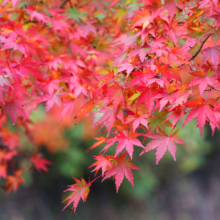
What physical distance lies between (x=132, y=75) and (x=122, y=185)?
11.6 ft

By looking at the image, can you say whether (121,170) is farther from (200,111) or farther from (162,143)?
(200,111)

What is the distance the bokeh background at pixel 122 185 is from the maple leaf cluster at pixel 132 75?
1.92m

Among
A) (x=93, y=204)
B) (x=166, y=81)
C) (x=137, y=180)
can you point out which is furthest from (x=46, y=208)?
(x=166, y=81)

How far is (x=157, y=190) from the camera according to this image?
4.71 m

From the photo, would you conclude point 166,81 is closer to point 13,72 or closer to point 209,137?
point 13,72

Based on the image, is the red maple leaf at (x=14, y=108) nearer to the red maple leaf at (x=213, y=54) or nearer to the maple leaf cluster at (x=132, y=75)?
the maple leaf cluster at (x=132, y=75)

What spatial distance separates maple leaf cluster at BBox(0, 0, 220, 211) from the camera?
95 cm

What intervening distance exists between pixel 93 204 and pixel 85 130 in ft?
5.18

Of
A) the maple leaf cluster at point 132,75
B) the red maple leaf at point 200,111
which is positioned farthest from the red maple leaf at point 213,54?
the red maple leaf at point 200,111

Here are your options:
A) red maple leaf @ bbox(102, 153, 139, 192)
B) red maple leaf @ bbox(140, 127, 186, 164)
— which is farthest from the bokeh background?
red maple leaf @ bbox(140, 127, 186, 164)

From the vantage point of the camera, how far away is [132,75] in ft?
3.68

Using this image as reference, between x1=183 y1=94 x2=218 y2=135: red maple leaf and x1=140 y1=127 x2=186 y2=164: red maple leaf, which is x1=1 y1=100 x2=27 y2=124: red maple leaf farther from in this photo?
x1=183 y1=94 x2=218 y2=135: red maple leaf

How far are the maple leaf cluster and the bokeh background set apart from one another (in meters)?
1.92

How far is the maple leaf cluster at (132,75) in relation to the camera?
0.95m
